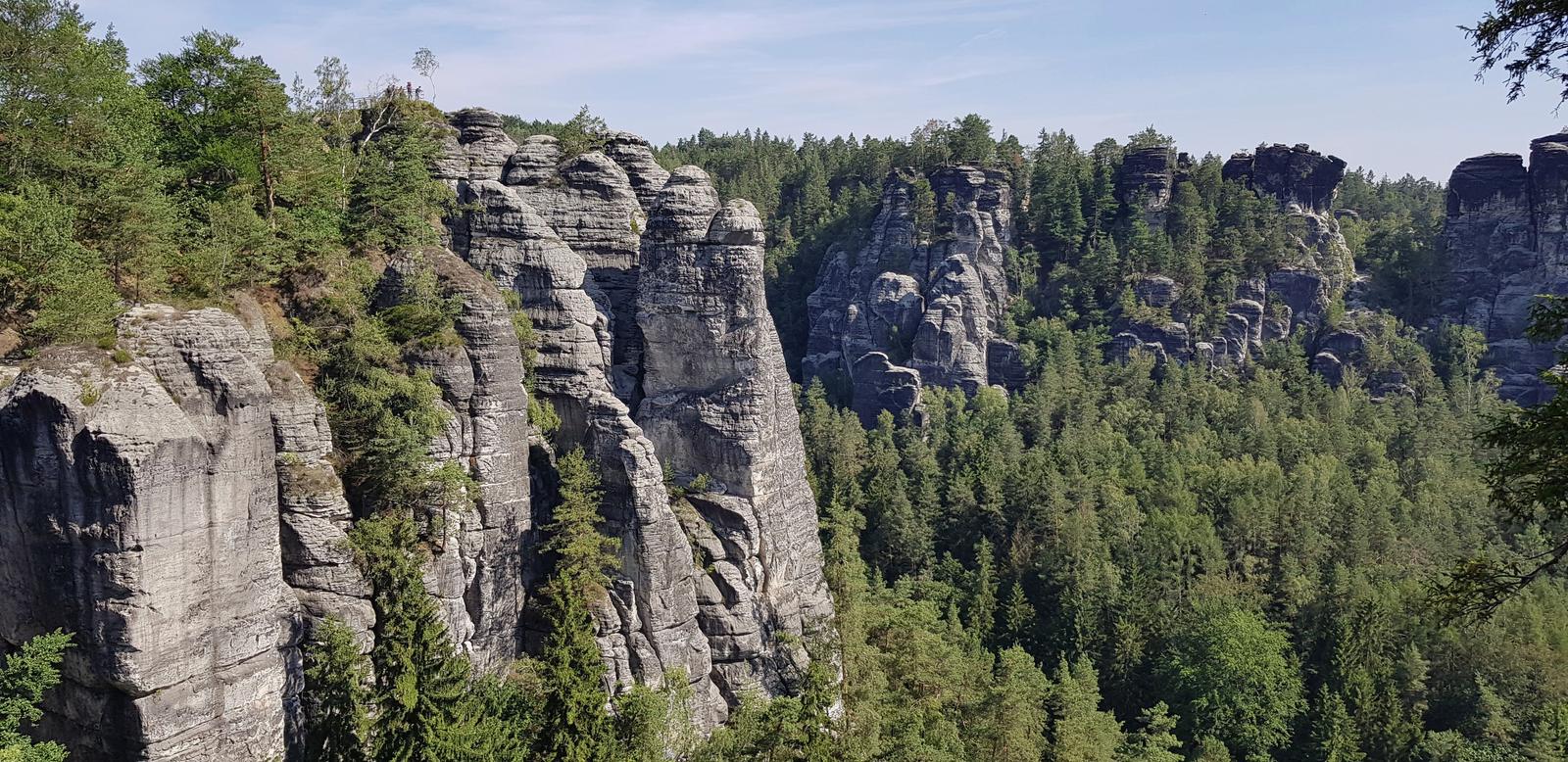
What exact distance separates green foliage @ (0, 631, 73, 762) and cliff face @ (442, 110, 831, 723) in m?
12.8

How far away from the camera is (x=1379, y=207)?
100000 millimetres

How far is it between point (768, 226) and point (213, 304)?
71.5m

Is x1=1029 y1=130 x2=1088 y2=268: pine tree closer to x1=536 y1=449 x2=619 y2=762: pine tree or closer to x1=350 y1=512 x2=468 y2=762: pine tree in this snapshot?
x1=536 y1=449 x2=619 y2=762: pine tree

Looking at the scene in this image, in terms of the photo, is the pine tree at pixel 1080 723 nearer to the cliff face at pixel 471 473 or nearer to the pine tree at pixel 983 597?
the pine tree at pixel 983 597

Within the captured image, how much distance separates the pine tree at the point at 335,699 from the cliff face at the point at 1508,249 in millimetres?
72632

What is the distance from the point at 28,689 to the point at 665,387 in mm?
18305

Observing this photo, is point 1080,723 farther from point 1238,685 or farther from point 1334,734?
point 1334,734

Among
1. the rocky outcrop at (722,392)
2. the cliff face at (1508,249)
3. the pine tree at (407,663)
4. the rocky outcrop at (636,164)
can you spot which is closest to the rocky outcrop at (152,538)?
the pine tree at (407,663)

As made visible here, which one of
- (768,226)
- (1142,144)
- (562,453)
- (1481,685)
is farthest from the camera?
(768,226)

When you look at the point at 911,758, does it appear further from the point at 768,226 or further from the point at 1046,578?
the point at 768,226

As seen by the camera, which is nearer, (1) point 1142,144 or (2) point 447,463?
(2) point 447,463

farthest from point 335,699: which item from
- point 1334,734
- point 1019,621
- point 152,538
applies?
point 1334,734

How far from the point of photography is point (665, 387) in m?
30.8

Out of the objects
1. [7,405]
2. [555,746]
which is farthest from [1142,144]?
[7,405]
